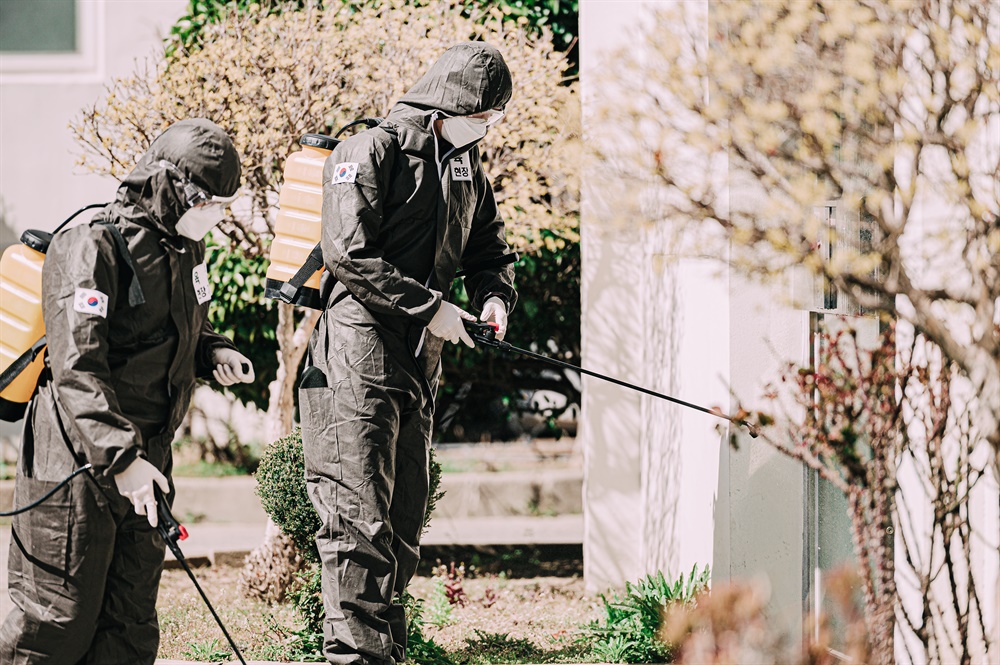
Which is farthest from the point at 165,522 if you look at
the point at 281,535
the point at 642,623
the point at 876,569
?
the point at 281,535

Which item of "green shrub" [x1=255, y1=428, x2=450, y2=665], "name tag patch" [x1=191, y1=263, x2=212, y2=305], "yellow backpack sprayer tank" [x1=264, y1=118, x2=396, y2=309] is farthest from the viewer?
"green shrub" [x1=255, y1=428, x2=450, y2=665]

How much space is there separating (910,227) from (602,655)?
7.21ft

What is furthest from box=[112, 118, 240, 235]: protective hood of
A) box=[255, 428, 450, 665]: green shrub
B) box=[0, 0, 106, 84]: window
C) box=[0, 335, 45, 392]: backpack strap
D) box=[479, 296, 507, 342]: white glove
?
box=[0, 0, 106, 84]: window

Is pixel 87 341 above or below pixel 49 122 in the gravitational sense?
below

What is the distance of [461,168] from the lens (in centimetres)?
374

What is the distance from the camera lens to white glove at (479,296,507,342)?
12.6ft

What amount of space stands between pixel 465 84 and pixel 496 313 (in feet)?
2.60

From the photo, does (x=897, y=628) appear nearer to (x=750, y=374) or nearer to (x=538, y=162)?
(x=750, y=374)

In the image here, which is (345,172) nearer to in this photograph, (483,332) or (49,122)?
(483,332)

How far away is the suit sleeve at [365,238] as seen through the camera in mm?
3461

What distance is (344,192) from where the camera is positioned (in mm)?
3523

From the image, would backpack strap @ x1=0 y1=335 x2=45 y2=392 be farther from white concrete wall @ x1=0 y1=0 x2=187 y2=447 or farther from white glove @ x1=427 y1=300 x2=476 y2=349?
white concrete wall @ x1=0 y1=0 x2=187 y2=447

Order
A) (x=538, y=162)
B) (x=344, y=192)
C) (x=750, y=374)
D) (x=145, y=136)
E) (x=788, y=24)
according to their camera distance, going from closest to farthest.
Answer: (x=788, y=24) < (x=344, y=192) < (x=750, y=374) < (x=145, y=136) < (x=538, y=162)

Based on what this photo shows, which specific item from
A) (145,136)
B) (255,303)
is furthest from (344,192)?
(255,303)
